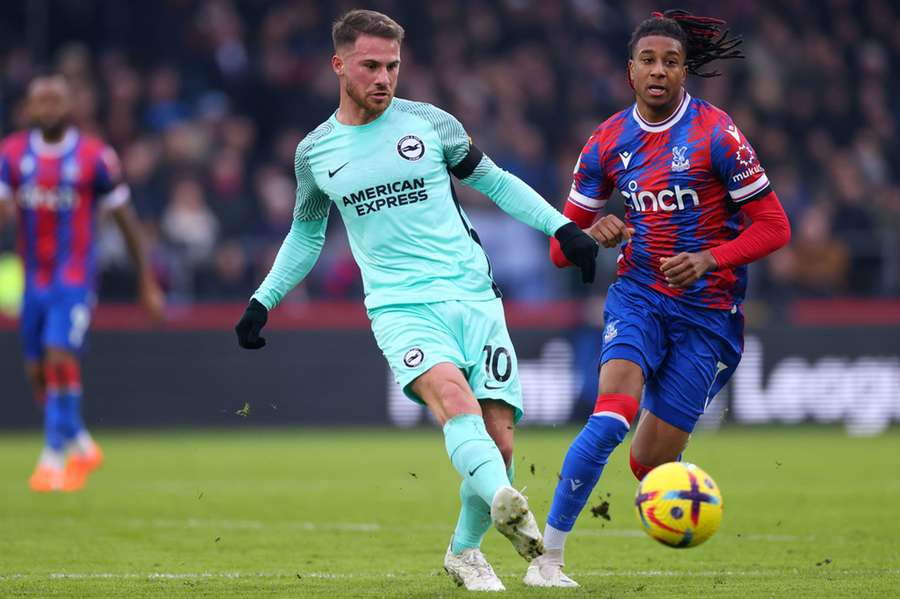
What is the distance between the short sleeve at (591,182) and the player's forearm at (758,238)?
26.0 inches

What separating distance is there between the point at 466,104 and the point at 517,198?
43.3ft

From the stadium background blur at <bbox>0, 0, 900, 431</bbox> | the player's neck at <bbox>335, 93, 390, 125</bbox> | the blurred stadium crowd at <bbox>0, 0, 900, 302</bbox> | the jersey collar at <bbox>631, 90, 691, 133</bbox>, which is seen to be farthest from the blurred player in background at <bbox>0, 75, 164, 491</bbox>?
the jersey collar at <bbox>631, 90, 691, 133</bbox>

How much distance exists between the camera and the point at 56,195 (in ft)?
38.4

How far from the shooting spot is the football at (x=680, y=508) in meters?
6.09

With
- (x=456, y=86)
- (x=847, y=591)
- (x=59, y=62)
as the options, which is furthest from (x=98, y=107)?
(x=847, y=591)

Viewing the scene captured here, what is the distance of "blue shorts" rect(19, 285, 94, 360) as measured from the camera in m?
11.5

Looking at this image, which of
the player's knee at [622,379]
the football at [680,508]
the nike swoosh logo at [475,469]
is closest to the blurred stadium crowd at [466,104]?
the player's knee at [622,379]

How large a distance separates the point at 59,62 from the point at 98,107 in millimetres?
735

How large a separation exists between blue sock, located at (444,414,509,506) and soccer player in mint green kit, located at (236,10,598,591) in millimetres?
150

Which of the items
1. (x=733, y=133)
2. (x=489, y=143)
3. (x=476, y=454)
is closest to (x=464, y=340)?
(x=476, y=454)

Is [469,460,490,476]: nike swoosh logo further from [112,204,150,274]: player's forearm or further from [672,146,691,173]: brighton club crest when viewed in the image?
[112,204,150,274]: player's forearm

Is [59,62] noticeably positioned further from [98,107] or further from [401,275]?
[401,275]

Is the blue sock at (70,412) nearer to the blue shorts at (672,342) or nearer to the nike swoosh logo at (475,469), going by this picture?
the blue shorts at (672,342)

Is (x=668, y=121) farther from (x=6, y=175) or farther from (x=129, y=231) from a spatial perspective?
(x=6, y=175)
